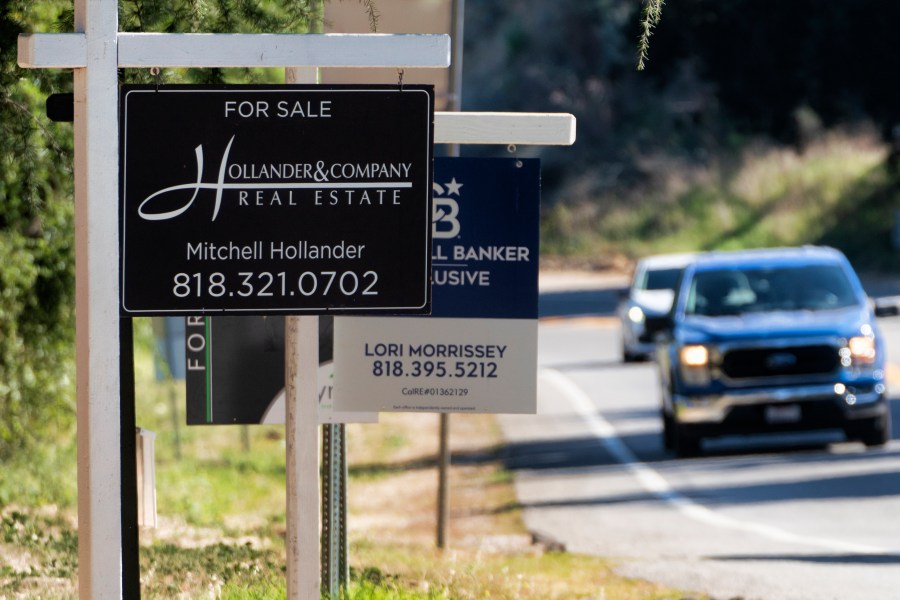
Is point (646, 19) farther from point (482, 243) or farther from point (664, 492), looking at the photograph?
point (664, 492)

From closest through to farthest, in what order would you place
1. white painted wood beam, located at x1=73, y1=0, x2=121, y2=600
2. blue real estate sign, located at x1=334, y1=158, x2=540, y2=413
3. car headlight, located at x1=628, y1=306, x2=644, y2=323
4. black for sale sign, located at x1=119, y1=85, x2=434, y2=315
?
1. white painted wood beam, located at x1=73, y1=0, x2=121, y2=600
2. black for sale sign, located at x1=119, y1=85, x2=434, y2=315
3. blue real estate sign, located at x1=334, y1=158, x2=540, y2=413
4. car headlight, located at x1=628, y1=306, x2=644, y2=323

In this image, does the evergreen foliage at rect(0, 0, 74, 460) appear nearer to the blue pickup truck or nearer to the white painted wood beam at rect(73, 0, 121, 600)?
the blue pickup truck

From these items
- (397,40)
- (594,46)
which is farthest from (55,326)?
(594,46)

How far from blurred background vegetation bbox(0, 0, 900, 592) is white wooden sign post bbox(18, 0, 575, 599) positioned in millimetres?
1579

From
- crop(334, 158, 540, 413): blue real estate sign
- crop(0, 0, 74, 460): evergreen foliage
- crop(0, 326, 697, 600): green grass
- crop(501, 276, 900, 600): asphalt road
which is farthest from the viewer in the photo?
crop(0, 0, 74, 460): evergreen foliage

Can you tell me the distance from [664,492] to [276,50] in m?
9.24

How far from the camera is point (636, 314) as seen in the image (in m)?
24.8

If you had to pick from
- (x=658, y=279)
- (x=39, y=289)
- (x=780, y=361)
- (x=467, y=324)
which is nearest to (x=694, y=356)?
(x=780, y=361)

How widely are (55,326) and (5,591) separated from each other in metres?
7.25

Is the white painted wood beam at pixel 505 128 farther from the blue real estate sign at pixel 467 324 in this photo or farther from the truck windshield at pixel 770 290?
the truck windshield at pixel 770 290

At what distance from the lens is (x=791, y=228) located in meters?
47.1

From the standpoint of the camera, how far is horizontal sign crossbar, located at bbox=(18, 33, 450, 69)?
19.5ft

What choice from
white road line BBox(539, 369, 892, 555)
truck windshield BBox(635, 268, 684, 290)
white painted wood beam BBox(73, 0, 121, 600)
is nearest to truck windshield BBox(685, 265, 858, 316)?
white road line BBox(539, 369, 892, 555)

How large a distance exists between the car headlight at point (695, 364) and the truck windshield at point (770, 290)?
2.47 feet
